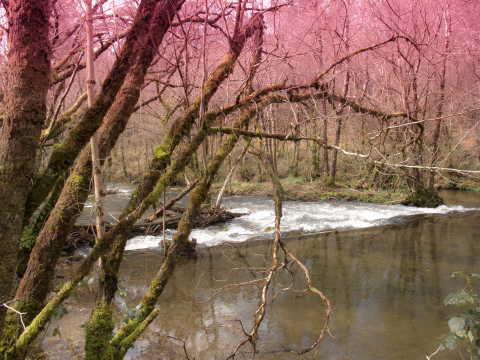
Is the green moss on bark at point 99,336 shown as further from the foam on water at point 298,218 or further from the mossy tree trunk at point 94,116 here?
the foam on water at point 298,218

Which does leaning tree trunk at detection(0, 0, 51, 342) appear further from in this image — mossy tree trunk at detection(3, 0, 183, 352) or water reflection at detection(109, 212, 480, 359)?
water reflection at detection(109, 212, 480, 359)

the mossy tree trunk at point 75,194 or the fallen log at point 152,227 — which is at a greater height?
the mossy tree trunk at point 75,194

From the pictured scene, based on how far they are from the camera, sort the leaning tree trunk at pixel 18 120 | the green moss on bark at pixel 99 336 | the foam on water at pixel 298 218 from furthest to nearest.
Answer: the foam on water at pixel 298 218 < the green moss on bark at pixel 99 336 < the leaning tree trunk at pixel 18 120

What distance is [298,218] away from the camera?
421 inches

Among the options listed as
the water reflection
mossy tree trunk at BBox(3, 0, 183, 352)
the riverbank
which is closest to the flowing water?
the water reflection

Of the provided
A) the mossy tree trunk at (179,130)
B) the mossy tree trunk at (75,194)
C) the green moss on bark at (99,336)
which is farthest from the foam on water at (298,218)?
the mossy tree trunk at (75,194)

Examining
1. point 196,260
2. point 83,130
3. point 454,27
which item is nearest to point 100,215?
point 83,130

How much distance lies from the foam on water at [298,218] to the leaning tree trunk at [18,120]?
6.01 meters

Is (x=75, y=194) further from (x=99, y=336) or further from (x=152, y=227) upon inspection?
(x=152, y=227)

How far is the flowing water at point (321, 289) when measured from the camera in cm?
387

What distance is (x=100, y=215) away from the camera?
2.38 metres

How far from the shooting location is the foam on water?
28.0ft

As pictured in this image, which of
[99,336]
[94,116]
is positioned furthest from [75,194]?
[99,336]

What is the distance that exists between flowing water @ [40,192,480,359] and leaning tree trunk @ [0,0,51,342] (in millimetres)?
1830
